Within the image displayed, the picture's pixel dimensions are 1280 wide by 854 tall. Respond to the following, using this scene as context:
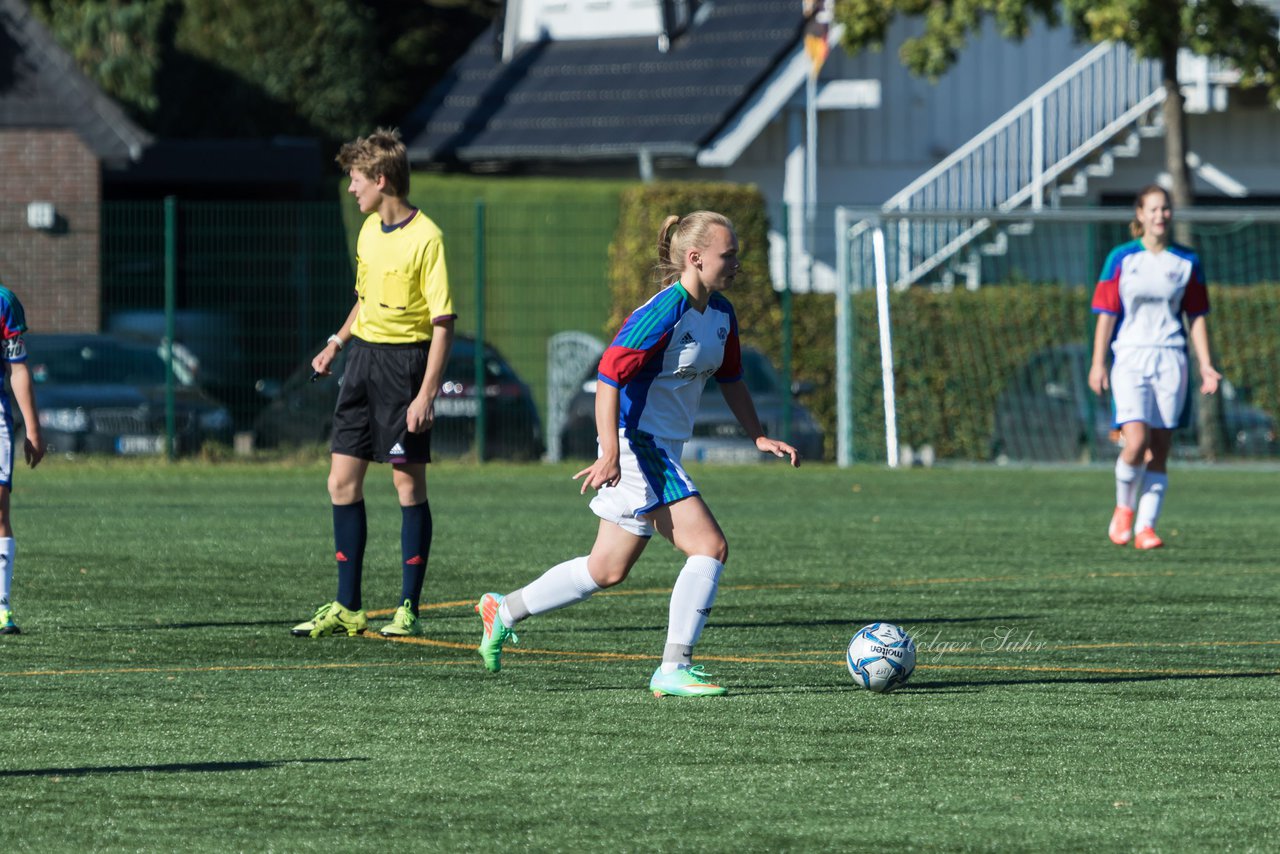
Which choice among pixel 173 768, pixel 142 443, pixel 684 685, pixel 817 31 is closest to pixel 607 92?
pixel 817 31

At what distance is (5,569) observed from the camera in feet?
31.4

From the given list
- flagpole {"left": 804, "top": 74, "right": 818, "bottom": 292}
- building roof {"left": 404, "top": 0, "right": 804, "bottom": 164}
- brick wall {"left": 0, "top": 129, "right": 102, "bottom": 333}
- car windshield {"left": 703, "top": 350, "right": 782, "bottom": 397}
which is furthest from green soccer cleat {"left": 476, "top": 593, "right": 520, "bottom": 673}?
building roof {"left": 404, "top": 0, "right": 804, "bottom": 164}

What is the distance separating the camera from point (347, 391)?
971 cm

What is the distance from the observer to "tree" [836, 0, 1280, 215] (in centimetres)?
2375

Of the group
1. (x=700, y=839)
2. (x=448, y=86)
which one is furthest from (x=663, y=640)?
(x=448, y=86)

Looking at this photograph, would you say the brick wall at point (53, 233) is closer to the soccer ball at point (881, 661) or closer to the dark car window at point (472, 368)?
the dark car window at point (472, 368)

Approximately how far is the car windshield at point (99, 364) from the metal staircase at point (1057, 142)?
1198cm

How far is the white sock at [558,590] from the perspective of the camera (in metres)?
8.25

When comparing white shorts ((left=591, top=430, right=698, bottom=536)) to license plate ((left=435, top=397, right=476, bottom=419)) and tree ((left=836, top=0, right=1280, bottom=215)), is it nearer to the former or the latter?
license plate ((left=435, top=397, right=476, bottom=419))

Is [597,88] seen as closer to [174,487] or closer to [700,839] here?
[174,487]

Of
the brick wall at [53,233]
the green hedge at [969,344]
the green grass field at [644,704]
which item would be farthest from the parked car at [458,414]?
the green grass field at [644,704]

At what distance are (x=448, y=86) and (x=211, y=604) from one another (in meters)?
26.2

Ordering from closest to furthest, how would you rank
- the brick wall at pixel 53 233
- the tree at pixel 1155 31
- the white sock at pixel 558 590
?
1. the white sock at pixel 558 590
2. the brick wall at pixel 53 233
3. the tree at pixel 1155 31

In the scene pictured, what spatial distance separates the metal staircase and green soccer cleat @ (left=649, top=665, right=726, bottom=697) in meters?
23.3
